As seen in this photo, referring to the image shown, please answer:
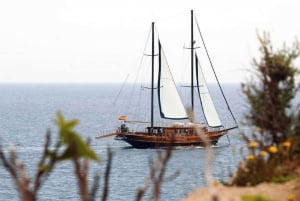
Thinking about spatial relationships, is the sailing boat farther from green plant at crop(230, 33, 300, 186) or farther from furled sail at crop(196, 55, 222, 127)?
green plant at crop(230, 33, 300, 186)

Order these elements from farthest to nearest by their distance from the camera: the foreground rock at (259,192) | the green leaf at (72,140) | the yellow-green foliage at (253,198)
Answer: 1. the foreground rock at (259,192)
2. the yellow-green foliage at (253,198)
3. the green leaf at (72,140)

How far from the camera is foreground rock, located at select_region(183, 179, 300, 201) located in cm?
1079

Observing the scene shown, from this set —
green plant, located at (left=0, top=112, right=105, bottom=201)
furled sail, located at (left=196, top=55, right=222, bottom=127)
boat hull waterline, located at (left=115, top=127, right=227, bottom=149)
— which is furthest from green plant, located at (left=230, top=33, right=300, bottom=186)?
furled sail, located at (left=196, top=55, right=222, bottom=127)

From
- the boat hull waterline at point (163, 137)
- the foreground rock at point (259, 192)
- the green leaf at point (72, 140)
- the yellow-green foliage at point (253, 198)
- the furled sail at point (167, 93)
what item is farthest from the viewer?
the furled sail at point (167, 93)

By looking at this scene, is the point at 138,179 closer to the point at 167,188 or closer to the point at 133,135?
the point at 167,188

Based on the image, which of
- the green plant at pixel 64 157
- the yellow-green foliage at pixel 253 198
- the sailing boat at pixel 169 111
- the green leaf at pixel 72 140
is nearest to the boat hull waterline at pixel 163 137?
the sailing boat at pixel 169 111

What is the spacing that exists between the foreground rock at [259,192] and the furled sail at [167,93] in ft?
244

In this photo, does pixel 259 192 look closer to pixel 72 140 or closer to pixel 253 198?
pixel 253 198

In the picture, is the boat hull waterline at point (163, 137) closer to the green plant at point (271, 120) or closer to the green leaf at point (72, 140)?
the green plant at point (271, 120)

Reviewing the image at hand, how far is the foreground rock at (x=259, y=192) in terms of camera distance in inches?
425

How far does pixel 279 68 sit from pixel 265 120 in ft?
4.57

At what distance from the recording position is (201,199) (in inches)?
424

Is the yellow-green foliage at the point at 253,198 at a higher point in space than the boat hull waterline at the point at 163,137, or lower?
higher

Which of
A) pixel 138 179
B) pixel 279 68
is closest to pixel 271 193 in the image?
pixel 279 68
